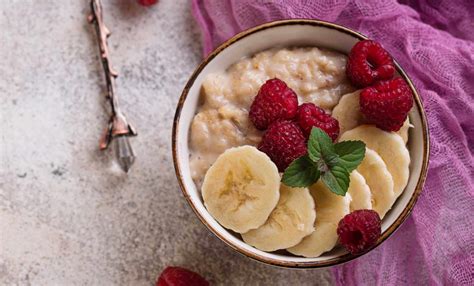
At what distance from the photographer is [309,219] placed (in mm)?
1527

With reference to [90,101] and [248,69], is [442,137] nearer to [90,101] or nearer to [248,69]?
[248,69]

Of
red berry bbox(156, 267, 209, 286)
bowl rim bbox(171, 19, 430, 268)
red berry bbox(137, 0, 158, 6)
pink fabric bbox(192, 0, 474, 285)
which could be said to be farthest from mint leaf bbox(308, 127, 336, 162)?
red berry bbox(137, 0, 158, 6)

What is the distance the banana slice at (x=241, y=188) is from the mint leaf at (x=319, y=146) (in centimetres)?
9

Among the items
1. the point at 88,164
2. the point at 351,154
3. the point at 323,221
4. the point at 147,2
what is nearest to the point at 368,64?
the point at 351,154

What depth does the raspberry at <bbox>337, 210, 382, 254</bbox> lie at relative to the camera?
1461mm

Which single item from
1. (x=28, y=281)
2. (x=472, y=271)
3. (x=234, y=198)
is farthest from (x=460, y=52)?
(x=28, y=281)

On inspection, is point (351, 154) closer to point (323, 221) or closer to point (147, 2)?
point (323, 221)

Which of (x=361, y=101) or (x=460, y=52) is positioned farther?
(x=460, y=52)

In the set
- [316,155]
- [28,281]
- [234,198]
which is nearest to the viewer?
[316,155]

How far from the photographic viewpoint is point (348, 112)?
159 cm

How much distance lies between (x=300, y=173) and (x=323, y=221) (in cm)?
14

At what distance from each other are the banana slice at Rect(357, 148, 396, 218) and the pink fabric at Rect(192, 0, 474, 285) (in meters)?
0.19

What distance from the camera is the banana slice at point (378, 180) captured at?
1554 millimetres

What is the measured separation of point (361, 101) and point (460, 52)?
369mm
